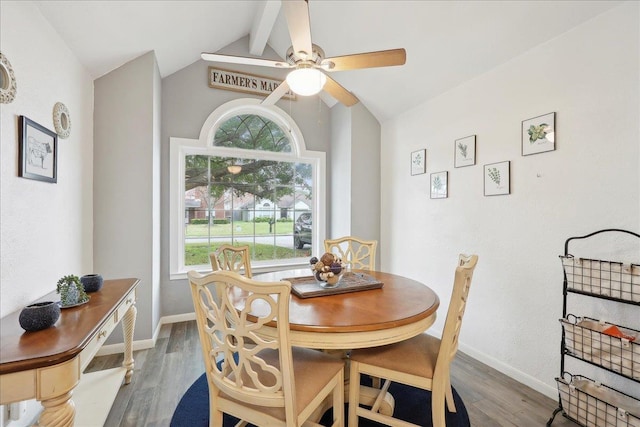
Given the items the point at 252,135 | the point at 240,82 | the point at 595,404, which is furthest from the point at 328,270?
the point at 240,82

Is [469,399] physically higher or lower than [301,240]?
lower

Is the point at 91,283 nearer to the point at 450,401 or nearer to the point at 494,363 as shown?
the point at 450,401

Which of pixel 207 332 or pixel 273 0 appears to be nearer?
pixel 207 332

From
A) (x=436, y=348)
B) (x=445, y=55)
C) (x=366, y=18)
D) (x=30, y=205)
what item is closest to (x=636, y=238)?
(x=436, y=348)

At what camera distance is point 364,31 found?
284 centimetres

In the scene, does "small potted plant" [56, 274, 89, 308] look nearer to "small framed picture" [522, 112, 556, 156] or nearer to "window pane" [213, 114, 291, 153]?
"window pane" [213, 114, 291, 153]

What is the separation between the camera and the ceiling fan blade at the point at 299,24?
1.41 meters

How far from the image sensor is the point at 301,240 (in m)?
4.20

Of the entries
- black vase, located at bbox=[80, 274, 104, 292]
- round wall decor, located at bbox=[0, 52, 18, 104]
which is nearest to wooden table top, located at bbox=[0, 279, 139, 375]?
black vase, located at bbox=[80, 274, 104, 292]

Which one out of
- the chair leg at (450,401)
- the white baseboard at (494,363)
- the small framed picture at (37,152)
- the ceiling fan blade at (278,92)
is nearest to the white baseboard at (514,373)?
the white baseboard at (494,363)

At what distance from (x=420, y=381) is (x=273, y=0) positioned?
326 cm

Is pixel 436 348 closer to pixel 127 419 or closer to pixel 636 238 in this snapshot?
pixel 636 238

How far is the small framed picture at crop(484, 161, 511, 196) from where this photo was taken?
2.36 m

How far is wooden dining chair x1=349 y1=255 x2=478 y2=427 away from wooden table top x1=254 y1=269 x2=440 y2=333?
0.51ft
